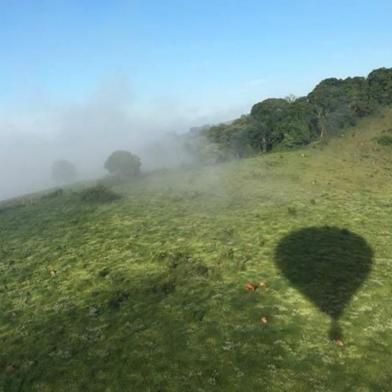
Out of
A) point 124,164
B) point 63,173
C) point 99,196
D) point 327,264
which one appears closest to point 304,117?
point 124,164

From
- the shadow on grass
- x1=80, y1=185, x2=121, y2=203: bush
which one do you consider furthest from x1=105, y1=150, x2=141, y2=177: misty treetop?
the shadow on grass

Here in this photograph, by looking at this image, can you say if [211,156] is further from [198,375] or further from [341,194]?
[198,375]

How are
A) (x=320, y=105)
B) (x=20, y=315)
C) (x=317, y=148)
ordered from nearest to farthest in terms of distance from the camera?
1. (x=20, y=315)
2. (x=317, y=148)
3. (x=320, y=105)

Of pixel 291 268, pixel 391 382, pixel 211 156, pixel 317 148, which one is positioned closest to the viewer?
pixel 391 382

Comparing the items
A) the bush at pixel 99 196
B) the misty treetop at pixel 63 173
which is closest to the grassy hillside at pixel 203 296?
the bush at pixel 99 196

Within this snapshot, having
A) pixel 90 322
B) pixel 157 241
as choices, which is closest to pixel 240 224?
pixel 157 241

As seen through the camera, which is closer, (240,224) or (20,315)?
(20,315)

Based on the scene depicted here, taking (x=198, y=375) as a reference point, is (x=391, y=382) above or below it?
below

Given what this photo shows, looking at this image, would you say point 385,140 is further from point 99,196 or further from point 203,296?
point 203,296
